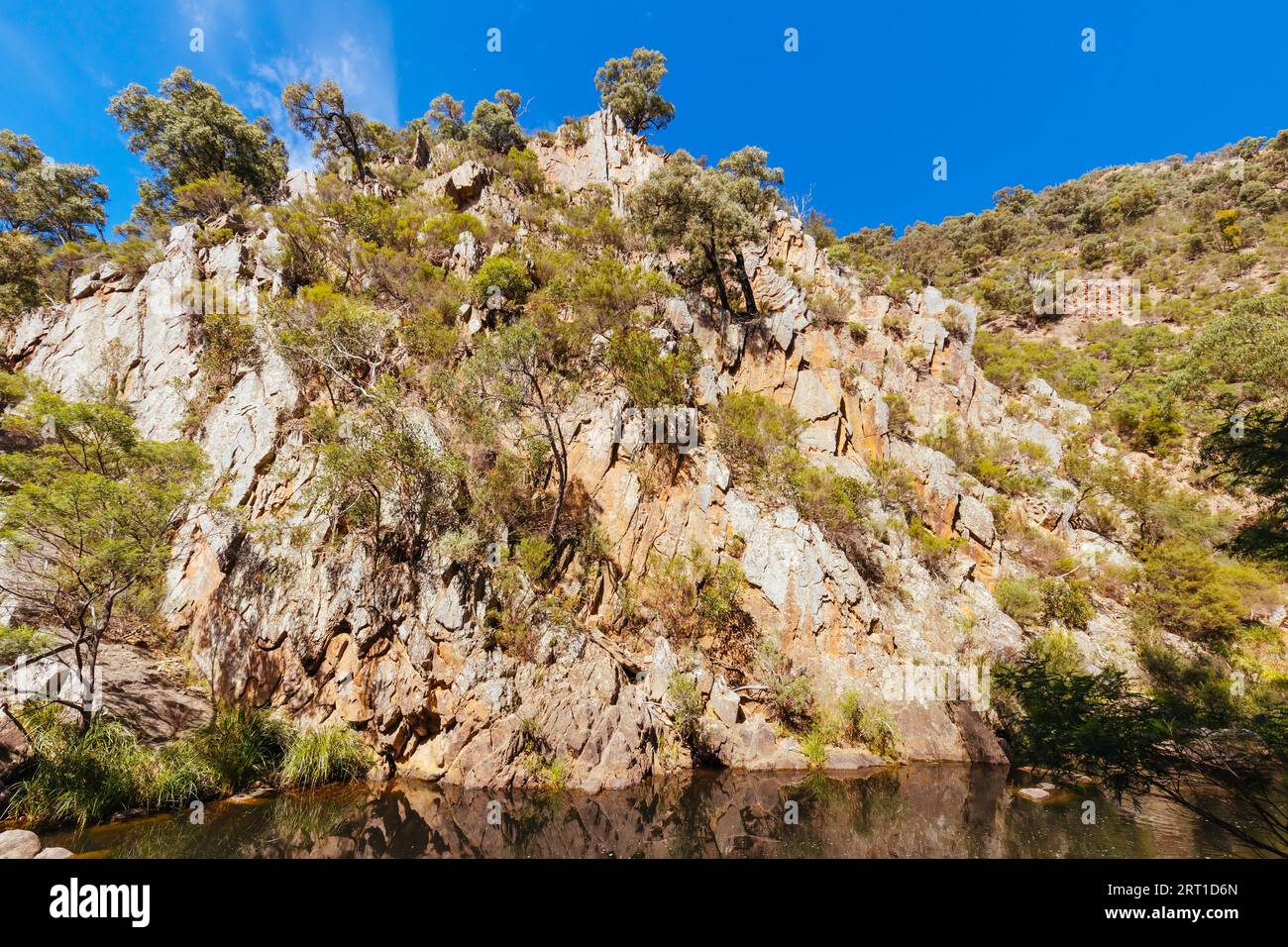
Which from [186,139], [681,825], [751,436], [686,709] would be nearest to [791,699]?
[686,709]

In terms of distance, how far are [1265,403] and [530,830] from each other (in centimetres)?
3063

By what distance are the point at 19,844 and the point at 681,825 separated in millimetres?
12047

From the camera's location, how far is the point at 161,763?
10461 millimetres

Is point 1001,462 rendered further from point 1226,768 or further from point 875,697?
point 1226,768

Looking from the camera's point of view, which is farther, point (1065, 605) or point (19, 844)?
point (1065, 605)

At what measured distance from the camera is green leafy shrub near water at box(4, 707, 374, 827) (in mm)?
9461

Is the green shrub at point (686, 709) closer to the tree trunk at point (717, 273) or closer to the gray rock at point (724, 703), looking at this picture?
the gray rock at point (724, 703)

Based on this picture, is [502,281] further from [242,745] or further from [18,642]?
[242,745]

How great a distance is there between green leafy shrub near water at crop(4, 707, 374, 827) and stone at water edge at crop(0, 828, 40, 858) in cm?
135

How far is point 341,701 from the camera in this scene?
12750mm

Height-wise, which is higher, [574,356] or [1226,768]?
[574,356]

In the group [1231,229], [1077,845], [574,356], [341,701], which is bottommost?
[1077,845]

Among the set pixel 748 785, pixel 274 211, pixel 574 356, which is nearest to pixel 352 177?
pixel 274 211

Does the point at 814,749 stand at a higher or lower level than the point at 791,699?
lower
